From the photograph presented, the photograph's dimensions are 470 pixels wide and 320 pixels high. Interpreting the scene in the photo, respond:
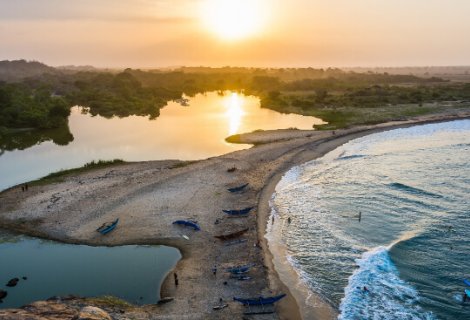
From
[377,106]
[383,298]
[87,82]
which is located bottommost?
[383,298]

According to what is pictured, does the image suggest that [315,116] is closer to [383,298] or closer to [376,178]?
[376,178]

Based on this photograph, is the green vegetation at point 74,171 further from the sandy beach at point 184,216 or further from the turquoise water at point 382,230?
the turquoise water at point 382,230

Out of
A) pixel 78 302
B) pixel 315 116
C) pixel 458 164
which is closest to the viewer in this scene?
pixel 78 302

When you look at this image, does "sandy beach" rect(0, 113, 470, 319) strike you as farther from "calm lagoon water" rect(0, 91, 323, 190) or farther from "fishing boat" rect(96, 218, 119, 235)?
"calm lagoon water" rect(0, 91, 323, 190)

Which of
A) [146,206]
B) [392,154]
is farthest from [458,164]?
[146,206]

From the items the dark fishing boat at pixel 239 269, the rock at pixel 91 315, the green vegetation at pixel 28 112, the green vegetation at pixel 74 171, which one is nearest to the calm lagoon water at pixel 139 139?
the green vegetation at pixel 74 171

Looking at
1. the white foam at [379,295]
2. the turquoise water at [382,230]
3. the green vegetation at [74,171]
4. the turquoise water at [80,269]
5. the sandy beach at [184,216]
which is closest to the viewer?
the white foam at [379,295]
